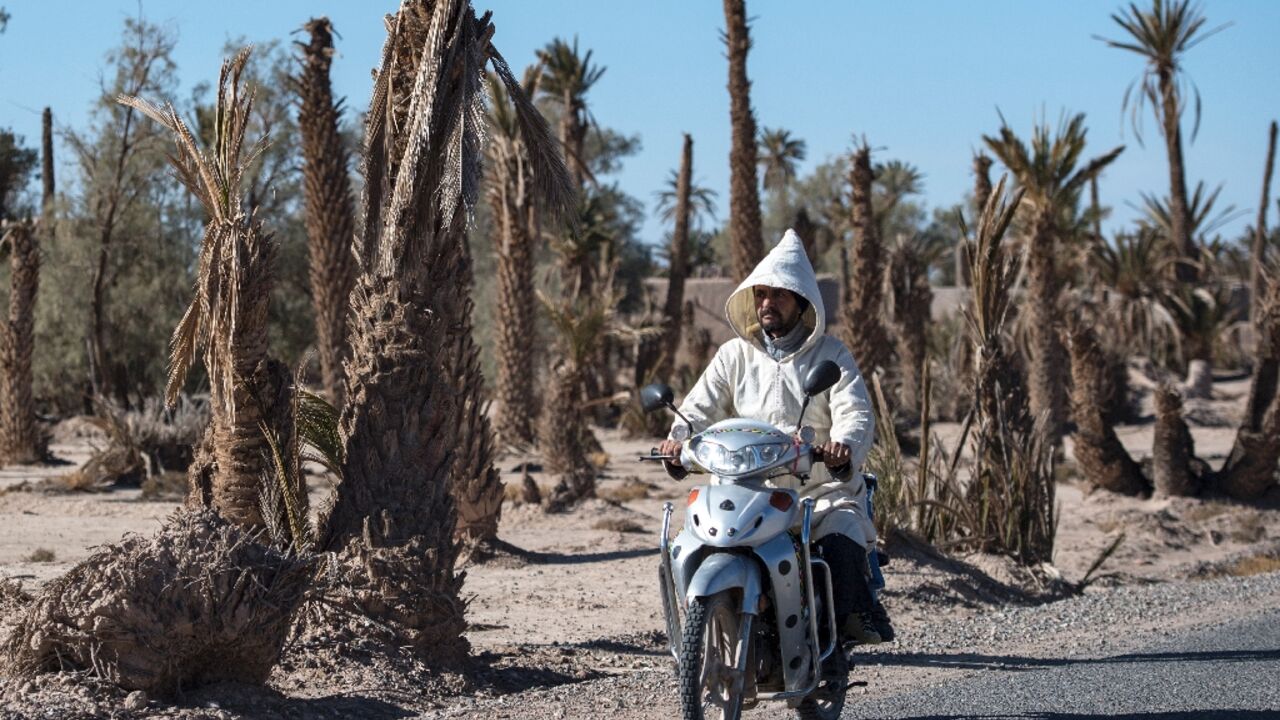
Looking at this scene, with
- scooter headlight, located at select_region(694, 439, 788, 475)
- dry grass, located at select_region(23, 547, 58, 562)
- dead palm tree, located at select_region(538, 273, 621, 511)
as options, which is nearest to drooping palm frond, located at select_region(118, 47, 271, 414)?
dry grass, located at select_region(23, 547, 58, 562)

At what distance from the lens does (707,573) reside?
538 centimetres

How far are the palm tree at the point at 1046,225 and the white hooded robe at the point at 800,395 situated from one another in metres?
15.2

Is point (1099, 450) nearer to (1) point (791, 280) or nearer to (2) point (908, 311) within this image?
(2) point (908, 311)

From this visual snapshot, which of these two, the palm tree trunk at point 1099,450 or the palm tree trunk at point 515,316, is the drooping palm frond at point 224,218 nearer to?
the palm tree trunk at point 1099,450

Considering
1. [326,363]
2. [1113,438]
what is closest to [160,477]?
[326,363]

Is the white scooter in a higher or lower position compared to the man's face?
lower

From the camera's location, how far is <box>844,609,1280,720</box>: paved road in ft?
21.9

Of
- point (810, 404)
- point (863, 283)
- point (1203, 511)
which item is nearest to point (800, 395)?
point (810, 404)

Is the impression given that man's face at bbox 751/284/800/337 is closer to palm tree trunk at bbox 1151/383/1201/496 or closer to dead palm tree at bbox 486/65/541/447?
palm tree trunk at bbox 1151/383/1201/496

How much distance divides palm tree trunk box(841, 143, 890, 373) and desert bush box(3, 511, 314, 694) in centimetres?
1669

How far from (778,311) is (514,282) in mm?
18389

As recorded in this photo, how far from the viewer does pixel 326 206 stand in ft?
63.7

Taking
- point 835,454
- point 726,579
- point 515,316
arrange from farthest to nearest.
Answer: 1. point 515,316
2. point 835,454
3. point 726,579

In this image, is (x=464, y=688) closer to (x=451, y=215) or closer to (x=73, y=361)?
(x=451, y=215)
